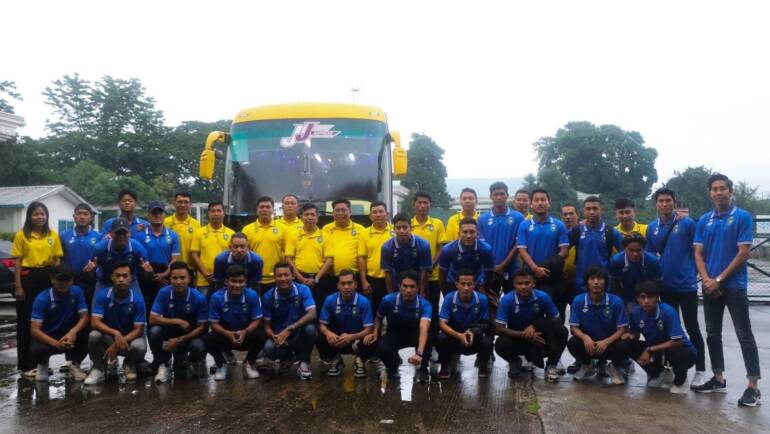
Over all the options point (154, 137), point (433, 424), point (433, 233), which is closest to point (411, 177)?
point (154, 137)

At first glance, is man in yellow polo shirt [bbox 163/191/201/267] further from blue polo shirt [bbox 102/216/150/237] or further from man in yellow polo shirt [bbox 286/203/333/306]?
man in yellow polo shirt [bbox 286/203/333/306]

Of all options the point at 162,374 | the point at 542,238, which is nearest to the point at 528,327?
the point at 542,238

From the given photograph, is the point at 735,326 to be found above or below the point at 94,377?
above

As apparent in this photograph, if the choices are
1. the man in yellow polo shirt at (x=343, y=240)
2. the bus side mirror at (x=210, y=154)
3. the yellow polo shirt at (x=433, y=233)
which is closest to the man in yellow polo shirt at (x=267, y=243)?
the man in yellow polo shirt at (x=343, y=240)

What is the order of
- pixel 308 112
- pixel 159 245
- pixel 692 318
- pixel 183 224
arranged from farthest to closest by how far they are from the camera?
pixel 308 112
pixel 183 224
pixel 159 245
pixel 692 318

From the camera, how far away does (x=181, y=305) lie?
20.5ft

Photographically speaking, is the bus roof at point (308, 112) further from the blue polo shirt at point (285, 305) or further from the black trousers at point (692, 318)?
the black trousers at point (692, 318)

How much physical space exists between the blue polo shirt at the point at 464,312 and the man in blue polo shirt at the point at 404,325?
188 mm

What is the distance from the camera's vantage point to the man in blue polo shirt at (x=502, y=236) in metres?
6.69

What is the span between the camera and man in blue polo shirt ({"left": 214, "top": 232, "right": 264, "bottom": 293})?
21.2 ft

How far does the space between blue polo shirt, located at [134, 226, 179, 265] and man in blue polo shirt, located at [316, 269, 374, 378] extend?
1709 mm

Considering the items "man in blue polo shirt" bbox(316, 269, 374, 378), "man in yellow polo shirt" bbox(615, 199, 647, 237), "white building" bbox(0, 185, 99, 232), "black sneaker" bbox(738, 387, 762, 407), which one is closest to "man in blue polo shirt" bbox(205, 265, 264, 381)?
"man in blue polo shirt" bbox(316, 269, 374, 378)

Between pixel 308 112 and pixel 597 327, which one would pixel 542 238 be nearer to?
pixel 597 327

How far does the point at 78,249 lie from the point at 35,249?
0.39 m
